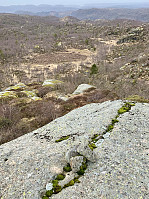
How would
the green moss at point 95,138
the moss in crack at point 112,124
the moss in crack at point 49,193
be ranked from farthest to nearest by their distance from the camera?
the green moss at point 95,138 → the moss in crack at point 112,124 → the moss in crack at point 49,193

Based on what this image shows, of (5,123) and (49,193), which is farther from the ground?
(49,193)

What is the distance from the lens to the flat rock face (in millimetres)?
5886

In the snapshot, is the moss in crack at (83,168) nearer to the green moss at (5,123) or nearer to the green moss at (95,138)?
the green moss at (95,138)

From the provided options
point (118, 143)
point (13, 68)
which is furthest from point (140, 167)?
point (13, 68)

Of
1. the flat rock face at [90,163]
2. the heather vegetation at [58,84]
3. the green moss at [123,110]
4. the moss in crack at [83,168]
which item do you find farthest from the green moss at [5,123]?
the green moss at [123,110]

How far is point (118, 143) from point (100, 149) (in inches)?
48.5

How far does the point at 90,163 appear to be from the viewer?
22.8 ft

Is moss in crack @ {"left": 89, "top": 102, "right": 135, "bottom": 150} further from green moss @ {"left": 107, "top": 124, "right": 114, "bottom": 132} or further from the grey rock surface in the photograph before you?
the grey rock surface

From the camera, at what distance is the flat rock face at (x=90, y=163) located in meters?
5.89

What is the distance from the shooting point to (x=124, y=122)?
396 inches

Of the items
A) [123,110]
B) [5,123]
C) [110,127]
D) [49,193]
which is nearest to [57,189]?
[49,193]

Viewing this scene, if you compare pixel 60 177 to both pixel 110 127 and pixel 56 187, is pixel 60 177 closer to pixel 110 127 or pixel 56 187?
pixel 56 187

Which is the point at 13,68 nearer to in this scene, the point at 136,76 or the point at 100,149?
the point at 136,76

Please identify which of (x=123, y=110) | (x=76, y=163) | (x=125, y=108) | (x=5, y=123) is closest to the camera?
(x=76, y=163)
